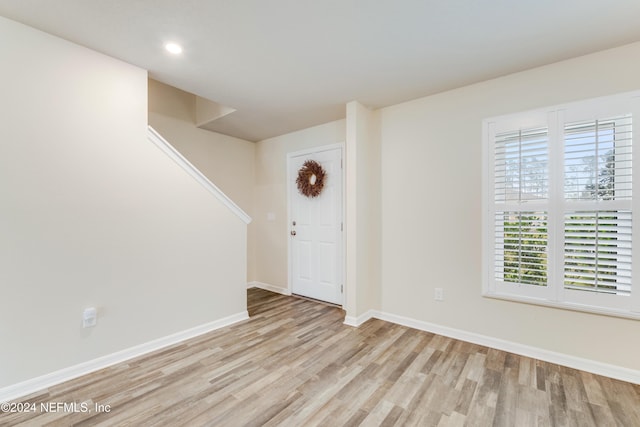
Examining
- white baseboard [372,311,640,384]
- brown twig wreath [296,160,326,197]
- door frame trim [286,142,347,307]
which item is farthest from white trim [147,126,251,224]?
white baseboard [372,311,640,384]

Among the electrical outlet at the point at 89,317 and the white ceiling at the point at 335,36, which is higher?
the white ceiling at the point at 335,36

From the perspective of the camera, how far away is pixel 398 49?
2107mm

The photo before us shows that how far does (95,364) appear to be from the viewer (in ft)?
7.01

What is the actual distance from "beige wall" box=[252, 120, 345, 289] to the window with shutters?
7.86ft

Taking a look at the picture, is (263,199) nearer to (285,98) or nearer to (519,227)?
(285,98)

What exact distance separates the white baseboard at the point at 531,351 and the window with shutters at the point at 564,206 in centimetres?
40

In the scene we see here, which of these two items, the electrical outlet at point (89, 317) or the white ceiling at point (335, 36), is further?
the electrical outlet at point (89, 317)

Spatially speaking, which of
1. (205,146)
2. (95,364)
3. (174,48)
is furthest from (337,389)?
(205,146)

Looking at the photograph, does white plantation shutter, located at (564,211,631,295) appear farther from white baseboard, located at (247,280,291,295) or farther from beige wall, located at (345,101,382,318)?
white baseboard, located at (247,280,291,295)

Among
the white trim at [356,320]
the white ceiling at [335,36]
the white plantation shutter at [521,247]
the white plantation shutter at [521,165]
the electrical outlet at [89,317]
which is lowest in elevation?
the white trim at [356,320]

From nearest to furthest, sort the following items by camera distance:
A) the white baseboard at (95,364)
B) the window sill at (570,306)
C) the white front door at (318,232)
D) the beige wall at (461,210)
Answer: the white baseboard at (95,364) → the window sill at (570,306) → the beige wall at (461,210) → the white front door at (318,232)

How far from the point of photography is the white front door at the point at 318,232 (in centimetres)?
370

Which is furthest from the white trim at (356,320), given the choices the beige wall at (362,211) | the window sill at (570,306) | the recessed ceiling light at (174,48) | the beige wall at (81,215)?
the recessed ceiling light at (174,48)

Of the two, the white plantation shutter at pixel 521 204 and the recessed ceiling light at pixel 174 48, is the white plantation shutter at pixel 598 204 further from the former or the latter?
the recessed ceiling light at pixel 174 48
